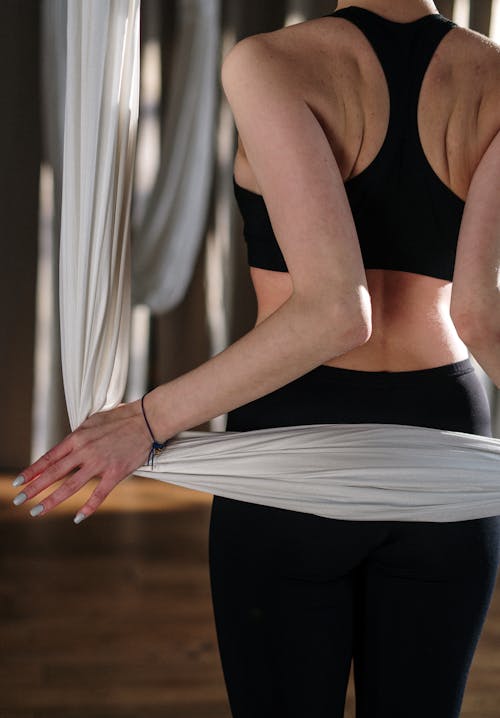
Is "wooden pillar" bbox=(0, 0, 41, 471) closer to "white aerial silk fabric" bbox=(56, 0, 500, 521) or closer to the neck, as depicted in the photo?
"white aerial silk fabric" bbox=(56, 0, 500, 521)

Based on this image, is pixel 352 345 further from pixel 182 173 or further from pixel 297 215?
pixel 182 173

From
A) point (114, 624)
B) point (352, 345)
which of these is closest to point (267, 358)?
point (352, 345)

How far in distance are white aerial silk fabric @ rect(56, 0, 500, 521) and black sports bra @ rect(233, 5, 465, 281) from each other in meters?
0.18

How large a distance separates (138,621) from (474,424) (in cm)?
182

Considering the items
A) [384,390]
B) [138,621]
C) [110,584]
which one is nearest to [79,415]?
[384,390]

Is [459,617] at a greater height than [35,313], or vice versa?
[459,617]

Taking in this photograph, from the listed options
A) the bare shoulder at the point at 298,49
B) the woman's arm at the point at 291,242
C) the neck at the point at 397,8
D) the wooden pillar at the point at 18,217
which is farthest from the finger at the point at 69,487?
the wooden pillar at the point at 18,217

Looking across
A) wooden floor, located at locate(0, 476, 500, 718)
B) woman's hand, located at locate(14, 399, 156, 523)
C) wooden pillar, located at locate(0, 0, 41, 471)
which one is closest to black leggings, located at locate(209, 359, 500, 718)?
woman's hand, located at locate(14, 399, 156, 523)

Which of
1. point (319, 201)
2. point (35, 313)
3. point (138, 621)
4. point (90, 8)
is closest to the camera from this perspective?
point (319, 201)

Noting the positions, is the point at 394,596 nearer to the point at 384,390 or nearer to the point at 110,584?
the point at 384,390

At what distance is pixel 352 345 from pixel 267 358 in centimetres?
8

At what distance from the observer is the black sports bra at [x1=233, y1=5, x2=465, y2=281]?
0.85m

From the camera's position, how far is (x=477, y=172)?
85 centimetres

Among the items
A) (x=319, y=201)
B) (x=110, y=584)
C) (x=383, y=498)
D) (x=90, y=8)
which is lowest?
(x=110, y=584)
